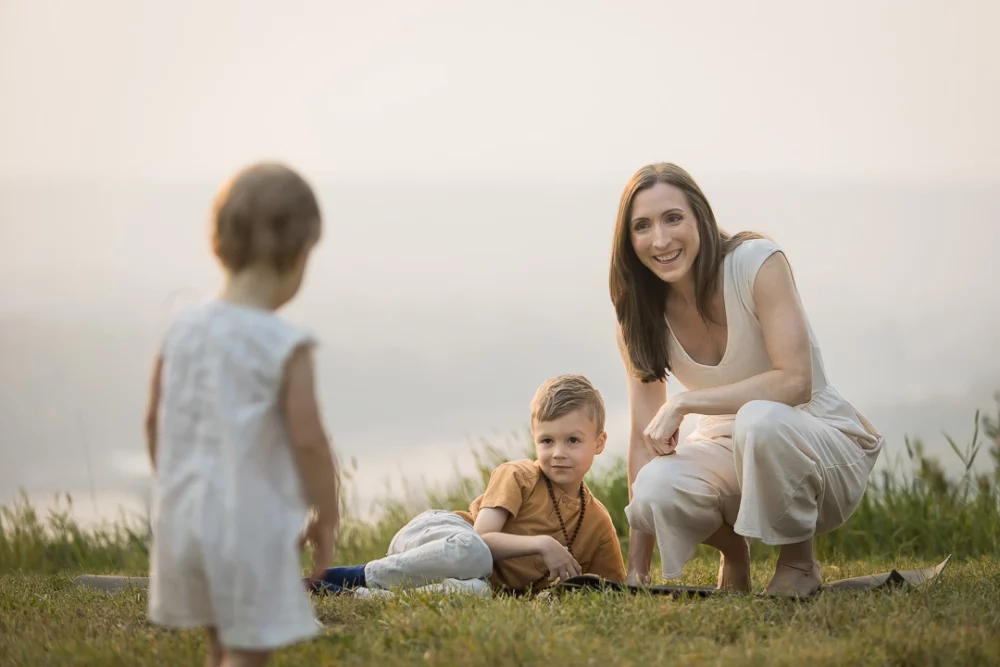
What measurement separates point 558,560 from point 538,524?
295 millimetres

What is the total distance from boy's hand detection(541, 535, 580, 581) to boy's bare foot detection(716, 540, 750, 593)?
2.21 feet

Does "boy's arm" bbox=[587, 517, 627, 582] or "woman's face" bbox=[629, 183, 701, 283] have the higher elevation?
"woman's face" bbox=[629, 183, 701, 283]

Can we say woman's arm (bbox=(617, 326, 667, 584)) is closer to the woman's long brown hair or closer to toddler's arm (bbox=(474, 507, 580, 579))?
the woman's long brown hair

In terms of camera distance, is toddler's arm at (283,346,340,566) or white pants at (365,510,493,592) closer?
toddler's arm at (283,346,340,566)

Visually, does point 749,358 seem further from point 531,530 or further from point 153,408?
point 153,408

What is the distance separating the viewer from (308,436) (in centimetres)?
250

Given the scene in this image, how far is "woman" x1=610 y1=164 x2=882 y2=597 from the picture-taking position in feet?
12.5

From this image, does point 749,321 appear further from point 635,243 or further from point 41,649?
point 41,649

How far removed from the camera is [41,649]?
3.25 meters

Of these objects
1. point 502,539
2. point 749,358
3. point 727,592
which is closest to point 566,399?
point 502,539

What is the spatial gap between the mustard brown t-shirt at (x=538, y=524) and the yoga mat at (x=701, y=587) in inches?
13.4

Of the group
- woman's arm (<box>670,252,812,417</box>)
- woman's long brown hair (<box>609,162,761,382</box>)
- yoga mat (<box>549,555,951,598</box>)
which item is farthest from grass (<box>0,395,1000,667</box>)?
woman's long brown hair (<box>609,162,761,382</box>)

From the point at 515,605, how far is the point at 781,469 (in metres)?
Answer: 1.06

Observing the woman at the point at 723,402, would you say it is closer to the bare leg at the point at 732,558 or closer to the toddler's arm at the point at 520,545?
the bare leg at the point at 732,558
